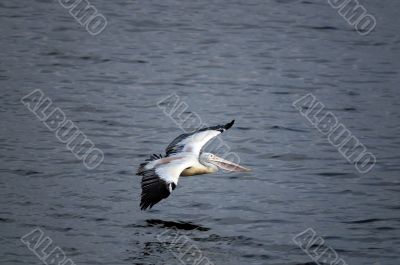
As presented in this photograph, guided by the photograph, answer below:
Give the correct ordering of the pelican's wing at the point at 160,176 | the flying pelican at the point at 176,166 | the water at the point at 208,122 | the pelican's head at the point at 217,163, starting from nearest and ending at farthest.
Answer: the pelican's wing at the point at 160,176 → the flying pelican at the point at 176,166 → the water at the point at 208,122 → the pelican's head at the point at 217,163

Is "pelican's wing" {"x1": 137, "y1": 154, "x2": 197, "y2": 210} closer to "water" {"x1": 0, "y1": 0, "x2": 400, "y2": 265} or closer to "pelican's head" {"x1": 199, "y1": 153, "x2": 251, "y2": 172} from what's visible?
"pelican's head" {"x1": 199, "y1": 153, "x2": 251, "y2": 172}

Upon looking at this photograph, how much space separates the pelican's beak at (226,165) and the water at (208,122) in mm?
227

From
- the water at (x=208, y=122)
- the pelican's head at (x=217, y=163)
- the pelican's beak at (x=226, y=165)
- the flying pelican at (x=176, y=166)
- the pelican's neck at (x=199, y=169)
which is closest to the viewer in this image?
the flying pelican at (x=176, y=166)

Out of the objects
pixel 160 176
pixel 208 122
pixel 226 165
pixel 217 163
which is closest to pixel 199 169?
pixel 217 163

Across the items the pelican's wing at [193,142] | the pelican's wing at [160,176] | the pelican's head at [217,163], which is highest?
the pelican's wing at [193,142]

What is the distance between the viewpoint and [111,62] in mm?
21094

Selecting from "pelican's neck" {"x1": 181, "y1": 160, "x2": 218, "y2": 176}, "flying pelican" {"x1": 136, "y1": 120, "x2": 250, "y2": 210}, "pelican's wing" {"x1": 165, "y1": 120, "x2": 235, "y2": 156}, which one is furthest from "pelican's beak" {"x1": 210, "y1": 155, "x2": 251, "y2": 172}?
"pelican's wing" {"x1": 165, "y1": 120, "x2": 235, "y2": 156}

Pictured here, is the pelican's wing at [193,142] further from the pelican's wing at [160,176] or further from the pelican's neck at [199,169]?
the pelican's wing at [160,176]

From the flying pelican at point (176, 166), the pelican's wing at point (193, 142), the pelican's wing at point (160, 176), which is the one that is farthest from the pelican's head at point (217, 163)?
the pelican's wing at point (160, 176)

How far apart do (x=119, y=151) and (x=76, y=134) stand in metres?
1.13

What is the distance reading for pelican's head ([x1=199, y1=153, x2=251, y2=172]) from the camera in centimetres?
1415

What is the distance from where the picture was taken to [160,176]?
1257 cm

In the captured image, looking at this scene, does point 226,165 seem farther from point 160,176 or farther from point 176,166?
point 160,176

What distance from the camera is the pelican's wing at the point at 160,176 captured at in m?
12.0
